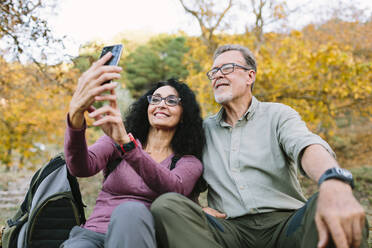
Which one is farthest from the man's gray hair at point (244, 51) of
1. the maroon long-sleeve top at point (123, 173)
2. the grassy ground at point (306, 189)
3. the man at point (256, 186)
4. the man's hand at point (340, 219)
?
the grassy ground at point (306, 189)

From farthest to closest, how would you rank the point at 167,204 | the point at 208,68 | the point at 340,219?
the point at 208,68 → the point at 167,204 → the point at 340,219

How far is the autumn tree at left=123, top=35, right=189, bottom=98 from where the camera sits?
79.3 ft

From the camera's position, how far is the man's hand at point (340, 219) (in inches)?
44.9

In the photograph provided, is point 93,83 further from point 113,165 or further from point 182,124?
point 182,124

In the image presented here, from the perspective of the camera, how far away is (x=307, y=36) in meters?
12.3

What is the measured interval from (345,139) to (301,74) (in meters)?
6.50

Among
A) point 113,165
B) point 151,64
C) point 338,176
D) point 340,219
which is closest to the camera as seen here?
point 340,219

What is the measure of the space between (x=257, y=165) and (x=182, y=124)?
803mm

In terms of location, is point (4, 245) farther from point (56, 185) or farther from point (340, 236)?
point (340, 236)

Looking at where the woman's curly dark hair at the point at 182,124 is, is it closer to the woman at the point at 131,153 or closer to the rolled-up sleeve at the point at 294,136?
the woman at the point at 131,153

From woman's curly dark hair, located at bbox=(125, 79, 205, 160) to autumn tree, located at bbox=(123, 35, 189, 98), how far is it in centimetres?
2117

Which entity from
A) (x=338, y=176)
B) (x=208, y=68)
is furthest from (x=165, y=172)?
(x=208, y=68)

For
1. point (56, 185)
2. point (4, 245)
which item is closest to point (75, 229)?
point (56, 185)

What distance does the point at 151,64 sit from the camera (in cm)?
2520
